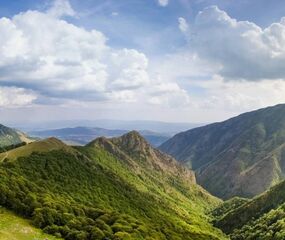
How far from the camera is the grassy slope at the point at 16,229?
101 meters

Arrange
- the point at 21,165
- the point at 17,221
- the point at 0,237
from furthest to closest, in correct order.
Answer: the point at 21,165, the point at 17,221, the point at 0,237

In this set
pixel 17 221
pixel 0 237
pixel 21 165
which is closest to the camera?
pixel 0 237

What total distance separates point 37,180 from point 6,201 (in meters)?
49.1

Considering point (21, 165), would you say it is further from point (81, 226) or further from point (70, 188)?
point (81, 226)

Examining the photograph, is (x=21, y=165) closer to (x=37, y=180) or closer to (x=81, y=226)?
(x=37, y=180)

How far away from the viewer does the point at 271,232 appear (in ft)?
610

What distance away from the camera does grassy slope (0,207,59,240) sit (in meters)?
101

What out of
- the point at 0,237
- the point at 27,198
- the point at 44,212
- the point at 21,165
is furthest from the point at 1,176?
the point at 0,237

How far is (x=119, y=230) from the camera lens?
14250 centimetres

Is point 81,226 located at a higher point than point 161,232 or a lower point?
higher

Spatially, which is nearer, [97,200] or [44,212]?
[44,212]

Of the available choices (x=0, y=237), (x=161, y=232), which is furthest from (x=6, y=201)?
(x=161, y=232)

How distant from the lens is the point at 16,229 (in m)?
109

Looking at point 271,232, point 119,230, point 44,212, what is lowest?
point 271,232
